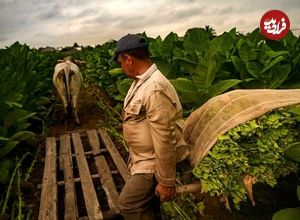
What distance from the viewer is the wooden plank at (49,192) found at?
3.50 m

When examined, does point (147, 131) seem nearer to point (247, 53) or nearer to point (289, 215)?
point (289, 215)

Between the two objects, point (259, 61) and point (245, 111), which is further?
point (259, 61)

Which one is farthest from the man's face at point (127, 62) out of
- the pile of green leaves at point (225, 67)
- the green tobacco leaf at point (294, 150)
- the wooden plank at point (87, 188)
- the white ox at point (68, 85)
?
the white ox at point (68, 85)

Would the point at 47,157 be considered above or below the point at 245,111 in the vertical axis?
below

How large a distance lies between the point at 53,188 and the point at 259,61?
8.74 ft

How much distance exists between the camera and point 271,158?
260 cm

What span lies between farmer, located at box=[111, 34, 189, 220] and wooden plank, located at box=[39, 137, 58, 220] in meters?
1.08

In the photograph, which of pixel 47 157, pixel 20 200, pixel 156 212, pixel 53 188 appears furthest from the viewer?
pixel 47 157

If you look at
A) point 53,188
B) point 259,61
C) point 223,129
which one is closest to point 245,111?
point 223,129

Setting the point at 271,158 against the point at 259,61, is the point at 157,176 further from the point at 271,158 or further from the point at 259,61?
the point at 259,61

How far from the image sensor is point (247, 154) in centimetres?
261

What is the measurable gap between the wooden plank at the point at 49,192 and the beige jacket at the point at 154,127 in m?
1.27

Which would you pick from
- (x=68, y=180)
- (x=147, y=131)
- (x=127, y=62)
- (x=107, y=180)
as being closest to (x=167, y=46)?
(x=107, y=180)

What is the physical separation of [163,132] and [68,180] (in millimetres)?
2229
